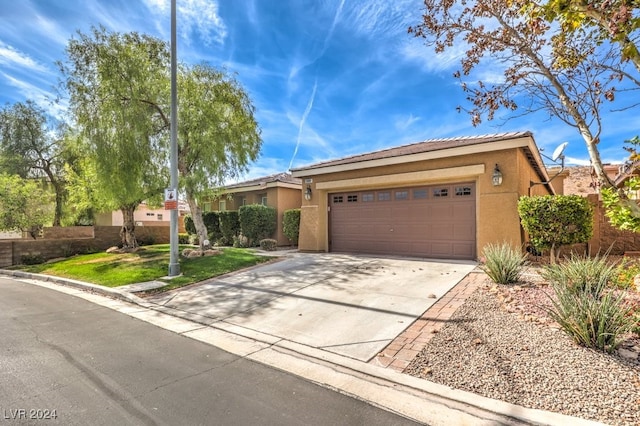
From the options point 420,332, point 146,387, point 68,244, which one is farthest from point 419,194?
point 68,244

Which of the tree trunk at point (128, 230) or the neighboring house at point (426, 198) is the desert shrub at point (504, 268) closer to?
the neighboring house at point (426, 198)

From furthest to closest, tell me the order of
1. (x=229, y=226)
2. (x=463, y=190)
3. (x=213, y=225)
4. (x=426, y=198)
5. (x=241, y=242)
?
(x=213, y=225) → (x=229, y=226) → (x=241, y=242) → (x=426, y=198) → (x=463, y=190)

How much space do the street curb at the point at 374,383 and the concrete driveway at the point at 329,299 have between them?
0.23 metres

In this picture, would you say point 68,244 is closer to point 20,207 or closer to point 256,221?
point 20,207

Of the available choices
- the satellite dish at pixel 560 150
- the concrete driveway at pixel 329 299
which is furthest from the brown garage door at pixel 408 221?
the satellite dish at pixel 560 150

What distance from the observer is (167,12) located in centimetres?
1002

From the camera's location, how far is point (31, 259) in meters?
15.9

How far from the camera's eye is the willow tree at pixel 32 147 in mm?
21547

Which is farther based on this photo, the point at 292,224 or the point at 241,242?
the point at 241,242

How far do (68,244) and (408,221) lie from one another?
708 inches

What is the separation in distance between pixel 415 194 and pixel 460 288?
17.4ft

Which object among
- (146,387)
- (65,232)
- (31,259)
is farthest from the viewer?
(65,232)

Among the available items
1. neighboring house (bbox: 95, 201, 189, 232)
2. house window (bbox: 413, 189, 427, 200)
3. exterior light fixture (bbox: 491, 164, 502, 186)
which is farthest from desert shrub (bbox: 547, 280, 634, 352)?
neighboring house (bbox: 95, 201, 189, 232)

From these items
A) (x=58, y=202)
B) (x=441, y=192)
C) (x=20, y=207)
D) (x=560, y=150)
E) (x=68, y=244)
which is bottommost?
(x=68, y=244)
